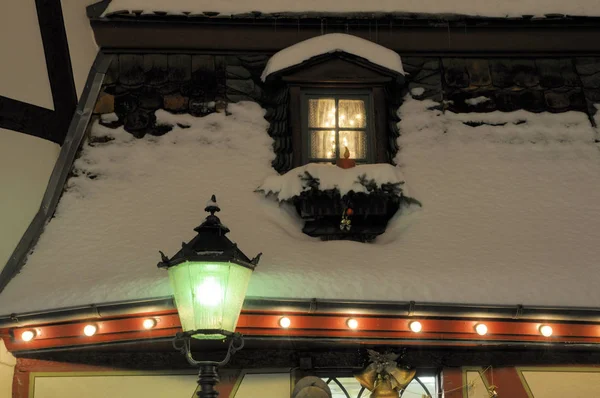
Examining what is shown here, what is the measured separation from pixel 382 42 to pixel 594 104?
6.60ft

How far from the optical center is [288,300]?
24.6 ft

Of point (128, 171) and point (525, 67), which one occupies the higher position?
point (525, 67)

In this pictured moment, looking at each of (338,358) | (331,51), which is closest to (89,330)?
(338,358)

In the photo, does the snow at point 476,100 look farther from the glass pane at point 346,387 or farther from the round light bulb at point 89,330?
the round light bulb at point 89,330

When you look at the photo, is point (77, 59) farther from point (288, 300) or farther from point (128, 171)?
point (288, 300)

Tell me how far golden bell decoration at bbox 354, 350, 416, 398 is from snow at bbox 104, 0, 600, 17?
11.5ft

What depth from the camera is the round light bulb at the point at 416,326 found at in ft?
25.3

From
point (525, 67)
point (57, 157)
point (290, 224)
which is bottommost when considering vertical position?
point (290, 224)

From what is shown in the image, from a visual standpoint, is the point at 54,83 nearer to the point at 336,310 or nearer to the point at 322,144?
the point at 322,144

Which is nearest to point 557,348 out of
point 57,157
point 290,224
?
point 290,224

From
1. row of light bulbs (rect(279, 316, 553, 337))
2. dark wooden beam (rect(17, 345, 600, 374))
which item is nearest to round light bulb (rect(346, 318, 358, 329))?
row of light bulbs (rect(279, 316, 553, 337))

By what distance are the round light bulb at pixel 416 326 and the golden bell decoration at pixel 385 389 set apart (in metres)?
0.47

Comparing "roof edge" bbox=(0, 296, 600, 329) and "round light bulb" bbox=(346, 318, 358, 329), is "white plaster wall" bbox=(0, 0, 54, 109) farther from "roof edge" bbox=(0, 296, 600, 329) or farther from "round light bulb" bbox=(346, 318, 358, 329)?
"round light bulb" bbox=(346, 318, 358, 329)

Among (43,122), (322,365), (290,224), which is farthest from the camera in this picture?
(43,122)
